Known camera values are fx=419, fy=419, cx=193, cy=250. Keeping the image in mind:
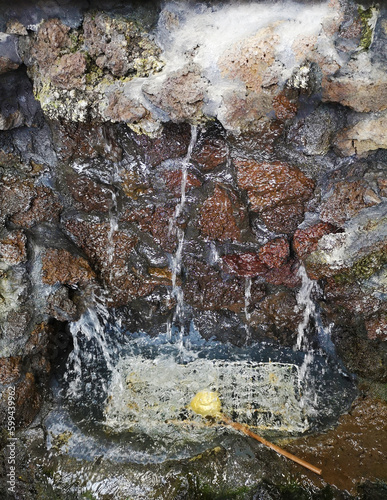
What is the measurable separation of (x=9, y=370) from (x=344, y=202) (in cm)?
257

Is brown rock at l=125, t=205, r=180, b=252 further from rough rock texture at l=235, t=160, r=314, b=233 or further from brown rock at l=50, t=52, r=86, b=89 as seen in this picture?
brown rock at l=50, t=52, r=86, b=89

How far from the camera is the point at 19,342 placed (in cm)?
302

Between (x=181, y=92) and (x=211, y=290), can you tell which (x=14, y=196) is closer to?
(x=181, y=92)

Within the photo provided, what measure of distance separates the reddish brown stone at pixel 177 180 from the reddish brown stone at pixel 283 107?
2.56ft

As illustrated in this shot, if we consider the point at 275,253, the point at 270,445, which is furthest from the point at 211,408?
the point at 275,253

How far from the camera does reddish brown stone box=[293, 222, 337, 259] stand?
9.45 ft

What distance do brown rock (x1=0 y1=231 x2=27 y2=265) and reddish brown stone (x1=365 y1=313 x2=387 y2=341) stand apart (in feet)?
8.31

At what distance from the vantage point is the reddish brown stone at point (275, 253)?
10.0 feet

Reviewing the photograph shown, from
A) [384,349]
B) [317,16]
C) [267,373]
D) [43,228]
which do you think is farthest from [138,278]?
[317,16]

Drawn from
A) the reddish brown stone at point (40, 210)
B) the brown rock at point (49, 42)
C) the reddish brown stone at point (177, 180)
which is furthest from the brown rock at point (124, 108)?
the reddish brown stone at point (40, 210)

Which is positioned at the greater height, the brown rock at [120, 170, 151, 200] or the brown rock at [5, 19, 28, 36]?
the brown rock at [5, 19, 28, 36]

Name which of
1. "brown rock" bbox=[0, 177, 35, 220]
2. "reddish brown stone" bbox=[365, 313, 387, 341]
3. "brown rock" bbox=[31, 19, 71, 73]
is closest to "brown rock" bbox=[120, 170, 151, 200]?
"brown rock" bbox=[0, 177, 35, 220]

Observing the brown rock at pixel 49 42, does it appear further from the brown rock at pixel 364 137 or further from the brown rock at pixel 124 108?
the brown rock at pixel 364 137

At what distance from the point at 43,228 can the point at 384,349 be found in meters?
2.73
